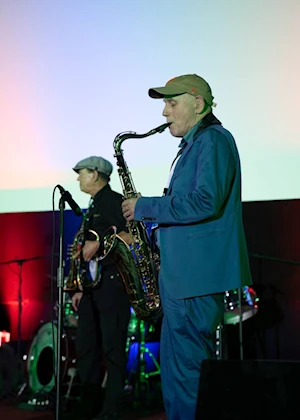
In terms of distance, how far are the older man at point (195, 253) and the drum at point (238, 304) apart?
205 cm

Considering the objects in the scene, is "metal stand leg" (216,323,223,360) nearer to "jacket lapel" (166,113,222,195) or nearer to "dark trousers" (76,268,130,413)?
"dark trousers" (76,268,130,413)

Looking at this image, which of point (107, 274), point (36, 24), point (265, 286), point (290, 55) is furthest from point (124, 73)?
point (265, 286)

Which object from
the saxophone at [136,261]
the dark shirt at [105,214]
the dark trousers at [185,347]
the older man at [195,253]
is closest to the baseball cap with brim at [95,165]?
the dark shirt at [105,214]

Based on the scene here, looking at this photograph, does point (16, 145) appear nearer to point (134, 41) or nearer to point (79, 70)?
point (79, 70)

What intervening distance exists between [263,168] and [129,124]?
36.8 inches

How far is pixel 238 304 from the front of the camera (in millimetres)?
4512

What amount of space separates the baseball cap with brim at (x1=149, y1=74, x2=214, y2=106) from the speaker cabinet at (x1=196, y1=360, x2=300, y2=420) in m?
1.14

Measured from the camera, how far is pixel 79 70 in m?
4.50

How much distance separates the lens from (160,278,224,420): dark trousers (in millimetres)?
2316

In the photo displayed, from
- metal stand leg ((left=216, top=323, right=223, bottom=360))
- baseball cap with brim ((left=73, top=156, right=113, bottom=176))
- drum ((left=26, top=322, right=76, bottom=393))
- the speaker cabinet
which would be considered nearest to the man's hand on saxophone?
the speaker cabinet

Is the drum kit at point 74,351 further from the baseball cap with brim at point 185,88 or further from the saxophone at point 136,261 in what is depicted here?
the baseball cap with brim at point 185,88

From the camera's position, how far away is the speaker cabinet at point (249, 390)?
1.82 meters

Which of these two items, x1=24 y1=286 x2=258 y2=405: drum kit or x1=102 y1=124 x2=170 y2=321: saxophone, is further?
x1=24 y1=286 x2=258 y2=405: drum kit

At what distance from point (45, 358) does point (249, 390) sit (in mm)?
3286
